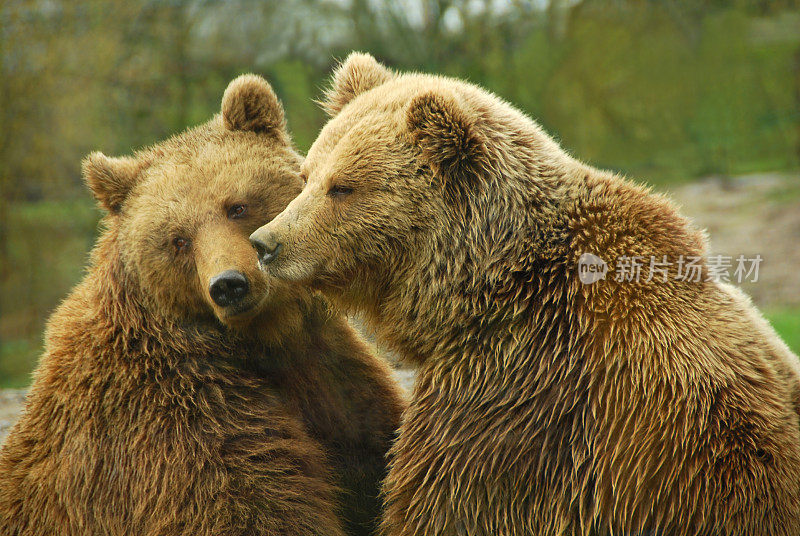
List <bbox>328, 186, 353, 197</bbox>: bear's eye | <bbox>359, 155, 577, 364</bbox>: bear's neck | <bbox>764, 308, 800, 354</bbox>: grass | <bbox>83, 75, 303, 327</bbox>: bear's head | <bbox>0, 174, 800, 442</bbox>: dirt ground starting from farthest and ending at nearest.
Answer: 1. <bbox>0, 174, 800, 442</bbox>: dirt ground
2. <bbox>764, 308, 800, 354</bbox>: grass
3. <bbox>83, 75, 303, 327</bbox>: bear's head
4. <bbox>328, 186, 353, 197</bbox>: bear's eye
5. <bbox>359, 155, 577, 364</bbox>: bear's neck

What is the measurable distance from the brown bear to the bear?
1.74 feet

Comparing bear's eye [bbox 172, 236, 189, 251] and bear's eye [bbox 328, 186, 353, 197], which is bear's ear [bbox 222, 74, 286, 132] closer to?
bear's eye [bbox 172, 236, 189, 251]

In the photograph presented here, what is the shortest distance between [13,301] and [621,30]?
39.4 feet

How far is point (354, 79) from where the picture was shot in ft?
13.1

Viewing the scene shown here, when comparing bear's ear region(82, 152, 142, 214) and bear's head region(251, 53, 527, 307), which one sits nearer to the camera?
bear's head region(251, 53, 527, 307)

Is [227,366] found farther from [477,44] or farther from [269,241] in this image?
[477,44]

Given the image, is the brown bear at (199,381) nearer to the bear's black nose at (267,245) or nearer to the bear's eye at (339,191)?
the bear's black nose at (267,245)

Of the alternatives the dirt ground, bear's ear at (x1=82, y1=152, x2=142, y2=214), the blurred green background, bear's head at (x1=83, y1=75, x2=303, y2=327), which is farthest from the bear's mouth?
the blurred green background

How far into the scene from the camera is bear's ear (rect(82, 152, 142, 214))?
13.7 feet

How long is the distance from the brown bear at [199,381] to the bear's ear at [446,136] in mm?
1044

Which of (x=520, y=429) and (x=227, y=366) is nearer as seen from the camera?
(x=520, y=429)

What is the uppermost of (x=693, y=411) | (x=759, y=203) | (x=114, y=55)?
(x=759, y=203)

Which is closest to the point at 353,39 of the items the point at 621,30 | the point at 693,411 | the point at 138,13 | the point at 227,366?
the point at 138,13

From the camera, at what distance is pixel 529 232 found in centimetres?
331
